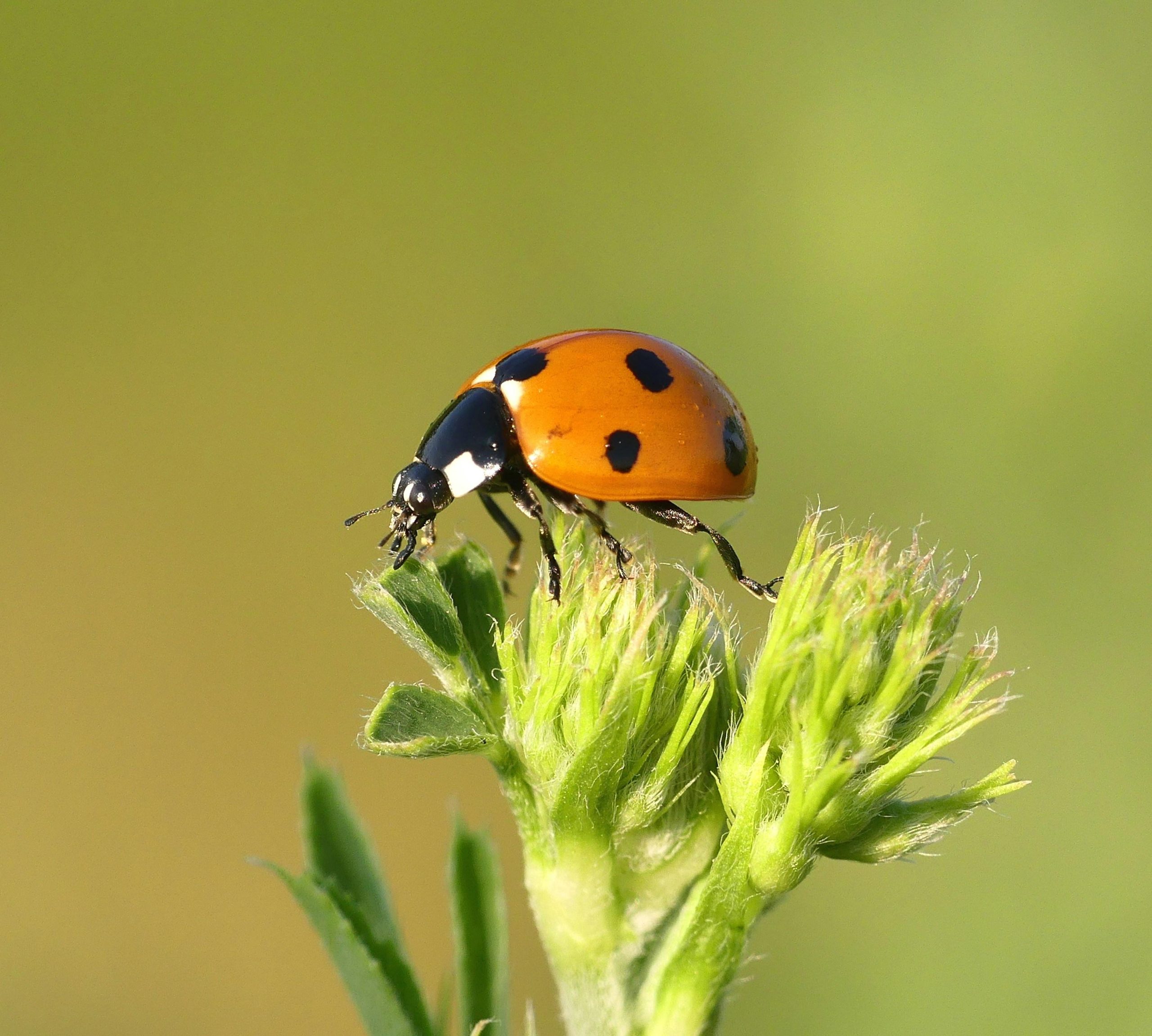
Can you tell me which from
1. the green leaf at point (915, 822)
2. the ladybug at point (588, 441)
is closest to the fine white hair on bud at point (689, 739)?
the green leaf at point (915, 822)

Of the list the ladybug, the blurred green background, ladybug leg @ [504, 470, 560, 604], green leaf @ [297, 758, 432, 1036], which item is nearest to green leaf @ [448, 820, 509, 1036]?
green leaf @ [297, 758, 432, 1036]

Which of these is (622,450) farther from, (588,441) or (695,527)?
(695,527)

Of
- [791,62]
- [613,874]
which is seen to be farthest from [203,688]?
[613,874]

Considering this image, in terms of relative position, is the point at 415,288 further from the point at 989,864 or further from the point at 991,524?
the point at 989,864

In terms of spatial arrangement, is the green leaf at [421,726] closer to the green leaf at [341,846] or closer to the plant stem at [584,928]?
the plant stem at [584,928]

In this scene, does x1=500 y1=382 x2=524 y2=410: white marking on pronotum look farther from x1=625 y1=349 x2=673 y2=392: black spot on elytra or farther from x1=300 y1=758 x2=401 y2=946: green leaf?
x1=300 y1=758 x2=401 y2=946: green leaf

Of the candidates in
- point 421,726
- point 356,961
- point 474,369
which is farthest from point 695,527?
point 474,369
